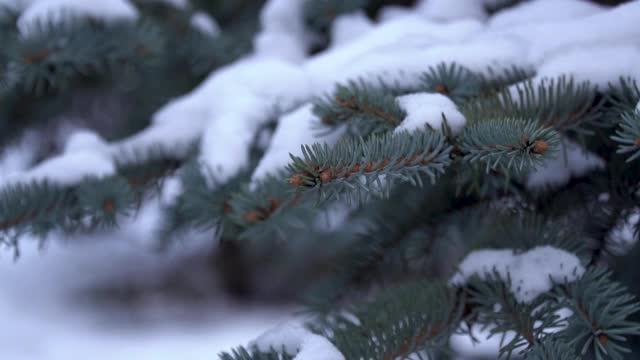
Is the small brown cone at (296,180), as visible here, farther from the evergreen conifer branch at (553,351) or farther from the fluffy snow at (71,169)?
the fluffy snow at (71,169)

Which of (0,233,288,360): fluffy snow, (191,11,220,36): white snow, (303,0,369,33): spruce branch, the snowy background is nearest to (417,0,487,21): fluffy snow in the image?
the snowy background

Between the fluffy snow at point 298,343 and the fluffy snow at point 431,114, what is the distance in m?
0.20

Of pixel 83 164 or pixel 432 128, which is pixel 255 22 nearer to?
pixel 83 164

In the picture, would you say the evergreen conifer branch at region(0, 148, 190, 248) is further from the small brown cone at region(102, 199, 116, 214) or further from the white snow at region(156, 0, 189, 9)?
the white snow at region(156, 0, 189, 9)

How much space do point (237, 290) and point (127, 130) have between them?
1995 millimetres

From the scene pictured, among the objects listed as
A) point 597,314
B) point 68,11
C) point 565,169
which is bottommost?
point 597,314

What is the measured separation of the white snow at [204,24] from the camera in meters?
0.97

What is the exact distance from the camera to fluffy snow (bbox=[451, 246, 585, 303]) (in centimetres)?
61

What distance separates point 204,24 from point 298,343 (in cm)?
59

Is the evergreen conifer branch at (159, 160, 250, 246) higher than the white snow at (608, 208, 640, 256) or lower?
higher

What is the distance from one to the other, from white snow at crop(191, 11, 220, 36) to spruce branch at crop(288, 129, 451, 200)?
0.55m

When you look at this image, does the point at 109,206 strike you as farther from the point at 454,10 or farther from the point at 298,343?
the point at 454,10

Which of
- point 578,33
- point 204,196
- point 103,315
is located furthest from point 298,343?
point 103,315

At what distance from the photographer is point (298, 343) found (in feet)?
1.95
